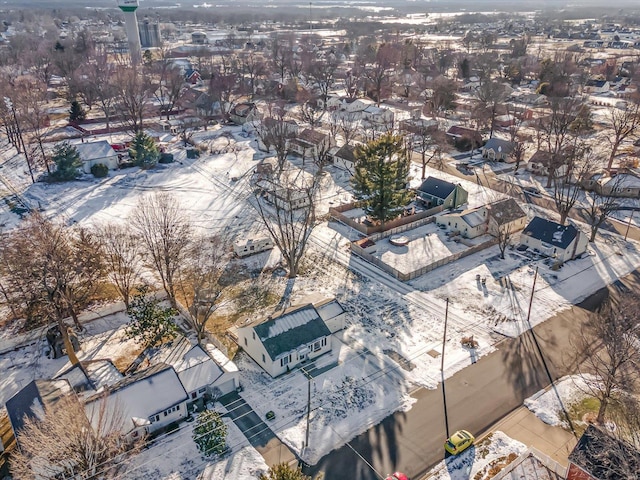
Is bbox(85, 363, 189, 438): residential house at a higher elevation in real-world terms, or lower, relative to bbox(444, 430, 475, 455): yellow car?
higher

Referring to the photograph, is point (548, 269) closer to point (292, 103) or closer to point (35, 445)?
point (35, 445)

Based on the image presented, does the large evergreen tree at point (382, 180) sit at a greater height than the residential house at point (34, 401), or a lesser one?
greater

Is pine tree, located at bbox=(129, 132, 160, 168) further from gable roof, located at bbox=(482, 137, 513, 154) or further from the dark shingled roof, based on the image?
gable roof, located at bbox=(482, 137, 513, 154)

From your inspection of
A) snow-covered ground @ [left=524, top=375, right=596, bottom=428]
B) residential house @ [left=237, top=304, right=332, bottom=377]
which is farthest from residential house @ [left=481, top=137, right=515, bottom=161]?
residential house @ [left=237, top=304, right=332, bottom=377]

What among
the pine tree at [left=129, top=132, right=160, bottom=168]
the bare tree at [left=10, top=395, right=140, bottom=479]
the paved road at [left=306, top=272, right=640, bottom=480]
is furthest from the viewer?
the pine tree at [left=129, top=132, right=160, bottom=168]

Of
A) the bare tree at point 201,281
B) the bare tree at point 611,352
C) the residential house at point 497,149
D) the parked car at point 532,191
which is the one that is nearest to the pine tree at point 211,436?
the bare tree at point 201,281

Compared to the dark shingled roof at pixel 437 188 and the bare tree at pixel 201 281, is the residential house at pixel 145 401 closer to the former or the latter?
the bare tree at pixel 201 281
